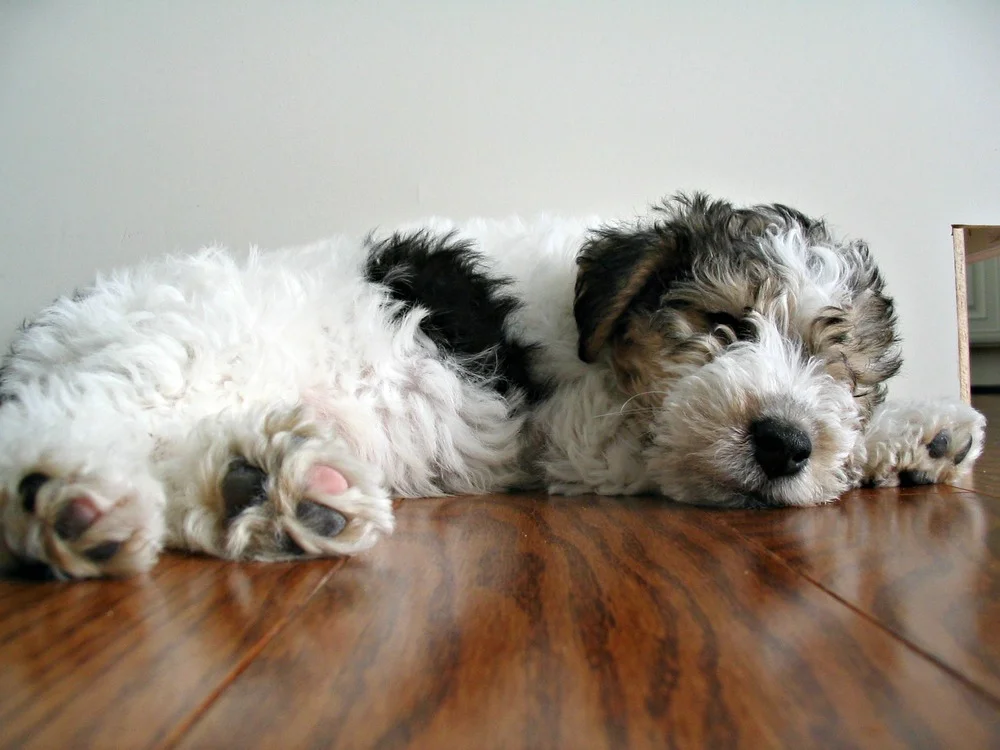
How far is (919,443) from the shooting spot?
214 centimetres

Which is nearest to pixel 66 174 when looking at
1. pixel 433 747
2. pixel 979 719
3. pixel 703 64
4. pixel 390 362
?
pixel 390 362

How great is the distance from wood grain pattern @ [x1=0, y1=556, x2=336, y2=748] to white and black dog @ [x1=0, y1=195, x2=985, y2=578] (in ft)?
0.46

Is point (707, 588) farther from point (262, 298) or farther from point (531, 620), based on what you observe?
point (262, 298)

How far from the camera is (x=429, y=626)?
3.23ft

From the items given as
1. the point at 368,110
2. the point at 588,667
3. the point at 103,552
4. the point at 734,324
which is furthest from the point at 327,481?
the point at 368,110

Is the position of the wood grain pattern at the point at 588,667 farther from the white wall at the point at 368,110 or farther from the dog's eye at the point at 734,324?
the white wall at the point at 368,110

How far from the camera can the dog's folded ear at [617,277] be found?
203 cm

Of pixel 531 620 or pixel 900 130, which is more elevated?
pixel 900 130

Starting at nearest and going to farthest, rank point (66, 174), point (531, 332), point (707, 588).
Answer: point (707, 588) → point (531, 332) → point (66, 174)

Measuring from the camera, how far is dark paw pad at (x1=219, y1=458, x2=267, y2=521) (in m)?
1.36

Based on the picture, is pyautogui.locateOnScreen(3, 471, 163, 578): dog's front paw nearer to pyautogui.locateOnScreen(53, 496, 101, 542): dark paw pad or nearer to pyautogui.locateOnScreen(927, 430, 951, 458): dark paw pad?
pyautogui.locateOnScreen(53, 496, 101, 542): dark paw pad

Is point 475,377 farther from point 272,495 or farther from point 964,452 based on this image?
point 964,452

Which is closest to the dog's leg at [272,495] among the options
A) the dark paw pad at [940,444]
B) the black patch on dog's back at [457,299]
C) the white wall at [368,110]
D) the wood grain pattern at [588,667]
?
the wood grain pattern at [588,667]

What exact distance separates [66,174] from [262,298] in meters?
2.18
